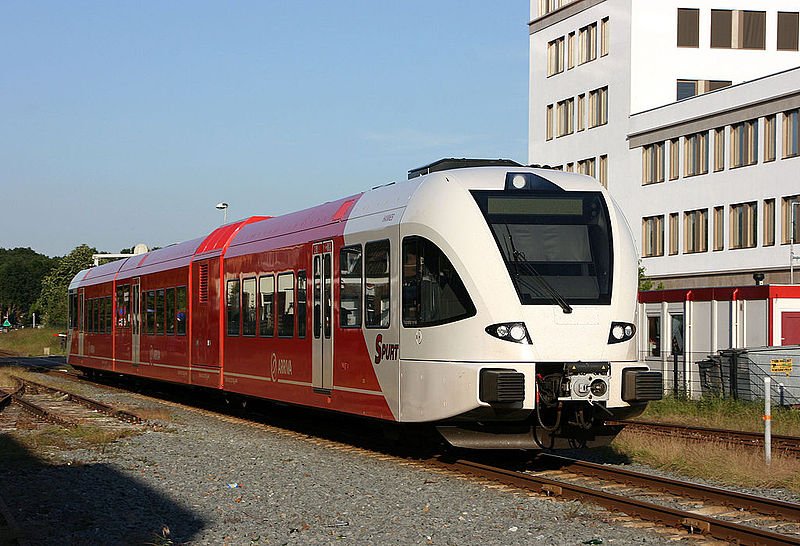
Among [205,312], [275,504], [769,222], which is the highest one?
[769,222]

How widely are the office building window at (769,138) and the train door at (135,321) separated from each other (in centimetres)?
2867

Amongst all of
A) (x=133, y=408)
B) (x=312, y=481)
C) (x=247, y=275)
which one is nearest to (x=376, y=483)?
(x=312, y=481)

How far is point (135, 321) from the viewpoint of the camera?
28.0 m

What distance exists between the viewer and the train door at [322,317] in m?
15.7

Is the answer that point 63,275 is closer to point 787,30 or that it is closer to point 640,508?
point 787,30

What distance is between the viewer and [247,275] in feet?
64.7

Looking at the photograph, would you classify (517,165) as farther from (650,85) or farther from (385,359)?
(650,85)

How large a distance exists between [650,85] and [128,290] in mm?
33992

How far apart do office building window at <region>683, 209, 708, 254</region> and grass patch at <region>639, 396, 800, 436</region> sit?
28924mm

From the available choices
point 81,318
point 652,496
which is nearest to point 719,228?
point 81,318

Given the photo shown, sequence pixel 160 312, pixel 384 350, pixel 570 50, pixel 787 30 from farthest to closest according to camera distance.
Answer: pixel 570 50, pixel 787 30, pixel 160 312, pixel 384 350

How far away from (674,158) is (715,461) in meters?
41.7

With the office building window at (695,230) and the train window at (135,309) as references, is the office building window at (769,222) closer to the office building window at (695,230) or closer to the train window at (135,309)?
the office building window at (695,230)

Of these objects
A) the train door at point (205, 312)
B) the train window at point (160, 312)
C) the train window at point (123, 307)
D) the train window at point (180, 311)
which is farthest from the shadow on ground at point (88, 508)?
the train window at point (123, 307)
